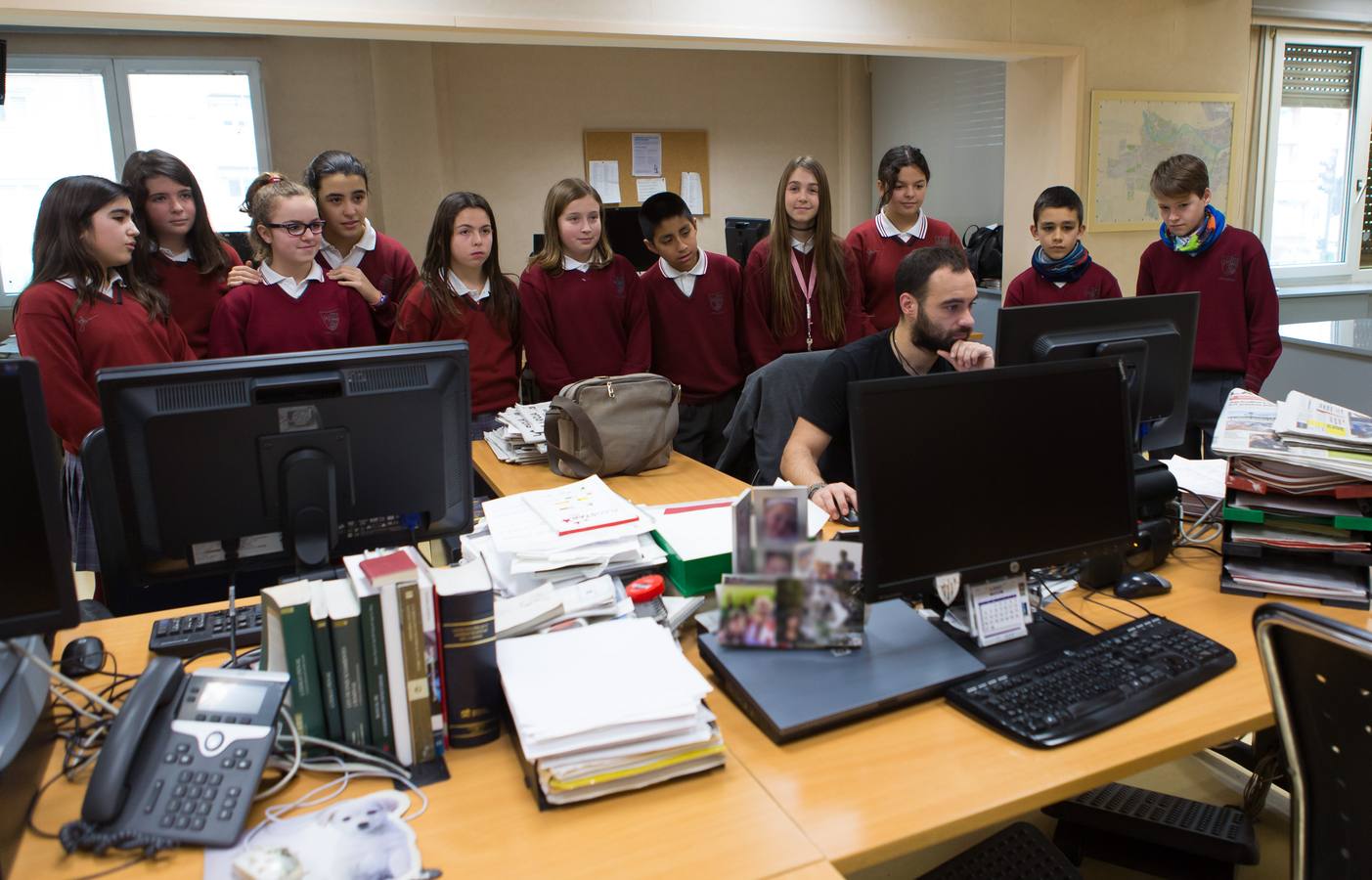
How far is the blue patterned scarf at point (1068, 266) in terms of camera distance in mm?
3656

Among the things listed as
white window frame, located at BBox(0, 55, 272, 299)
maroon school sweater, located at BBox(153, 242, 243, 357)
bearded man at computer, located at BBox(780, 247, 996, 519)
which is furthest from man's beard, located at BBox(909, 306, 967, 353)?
white window frame, located at BBox(0, 55, 272, 299)

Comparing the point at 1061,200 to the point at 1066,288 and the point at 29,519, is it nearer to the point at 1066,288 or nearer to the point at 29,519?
the point at 1066,288

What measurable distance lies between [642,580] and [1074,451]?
0.75 metres

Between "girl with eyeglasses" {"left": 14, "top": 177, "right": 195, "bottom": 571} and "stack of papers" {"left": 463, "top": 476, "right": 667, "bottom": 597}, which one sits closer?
"stack of papers" {"left": 463, "top": 476, "right": 667, "bottom": 597}

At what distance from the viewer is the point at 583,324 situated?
3.37m

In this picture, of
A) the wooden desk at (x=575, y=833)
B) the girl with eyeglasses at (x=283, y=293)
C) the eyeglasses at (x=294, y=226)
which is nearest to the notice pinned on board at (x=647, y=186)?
the girl with eyeglasses at (x=283, y=293)

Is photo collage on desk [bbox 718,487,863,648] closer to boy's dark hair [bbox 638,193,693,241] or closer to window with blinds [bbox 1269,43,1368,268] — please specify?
boy's dark hair [bbox 638,193,693,241]

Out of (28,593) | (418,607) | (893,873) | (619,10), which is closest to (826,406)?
(893,873)

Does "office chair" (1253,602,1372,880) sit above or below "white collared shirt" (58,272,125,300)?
below

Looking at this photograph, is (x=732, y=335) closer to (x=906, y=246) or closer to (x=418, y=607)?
(x=906, y=246)

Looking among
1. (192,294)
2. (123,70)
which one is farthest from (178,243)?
(123,70)

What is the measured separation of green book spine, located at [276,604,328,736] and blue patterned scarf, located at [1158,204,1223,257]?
345 cm

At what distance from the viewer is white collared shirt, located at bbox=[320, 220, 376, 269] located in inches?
128

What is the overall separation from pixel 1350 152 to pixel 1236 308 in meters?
3.73
